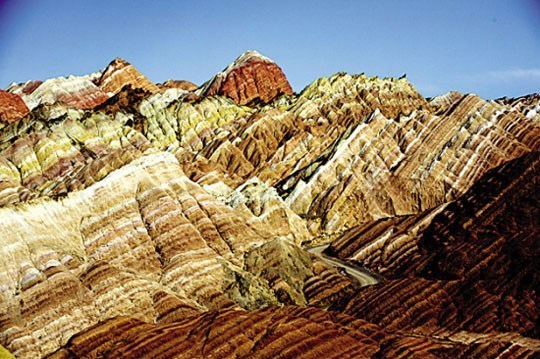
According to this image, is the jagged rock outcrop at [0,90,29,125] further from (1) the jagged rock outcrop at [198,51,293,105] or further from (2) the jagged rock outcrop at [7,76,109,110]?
(1) the jagged rock outcrop at [198,51,293,105]

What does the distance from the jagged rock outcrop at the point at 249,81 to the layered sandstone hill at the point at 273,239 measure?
52.8 metres

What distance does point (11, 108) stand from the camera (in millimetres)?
142875

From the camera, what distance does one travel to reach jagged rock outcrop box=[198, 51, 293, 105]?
559ft

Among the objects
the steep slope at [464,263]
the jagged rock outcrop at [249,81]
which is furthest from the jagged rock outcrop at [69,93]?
the steep slope at [464,263]

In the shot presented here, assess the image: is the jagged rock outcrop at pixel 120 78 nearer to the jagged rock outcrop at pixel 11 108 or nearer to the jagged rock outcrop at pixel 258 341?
the jagged rock outcrop at pixel 11 108

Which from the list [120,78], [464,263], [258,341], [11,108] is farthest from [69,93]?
[258,341]

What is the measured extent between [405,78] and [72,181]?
103m

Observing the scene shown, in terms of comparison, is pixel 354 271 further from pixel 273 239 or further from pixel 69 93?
pixel 69 93

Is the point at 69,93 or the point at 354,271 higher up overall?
the point at 69,93

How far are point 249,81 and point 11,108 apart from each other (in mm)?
71900

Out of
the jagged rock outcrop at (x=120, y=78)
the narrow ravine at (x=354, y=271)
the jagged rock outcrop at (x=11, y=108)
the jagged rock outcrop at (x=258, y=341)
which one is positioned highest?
the jagged rock outcrop at (x=120, y=78)

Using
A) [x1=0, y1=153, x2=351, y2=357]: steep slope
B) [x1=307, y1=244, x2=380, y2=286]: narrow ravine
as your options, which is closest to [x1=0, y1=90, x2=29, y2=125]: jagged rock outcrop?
[x1=0, y1=153, x2=351, y2=357]: steep slope

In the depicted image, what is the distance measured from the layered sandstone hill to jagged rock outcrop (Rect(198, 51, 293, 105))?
173 feet

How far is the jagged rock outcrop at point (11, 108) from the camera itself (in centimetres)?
13781
